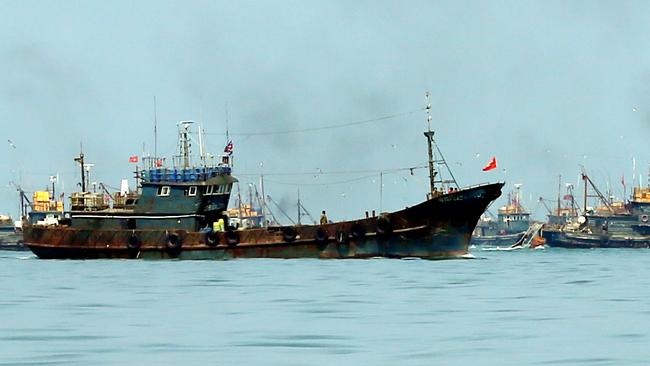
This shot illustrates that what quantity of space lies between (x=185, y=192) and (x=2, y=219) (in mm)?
88345

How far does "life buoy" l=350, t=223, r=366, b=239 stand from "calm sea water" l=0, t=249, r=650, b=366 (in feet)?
36.3

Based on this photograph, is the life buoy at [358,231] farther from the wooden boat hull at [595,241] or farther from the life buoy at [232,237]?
the wooden boat hull at [595,241]

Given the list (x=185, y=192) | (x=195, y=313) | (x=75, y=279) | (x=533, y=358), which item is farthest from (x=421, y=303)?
(x=185, y=192)

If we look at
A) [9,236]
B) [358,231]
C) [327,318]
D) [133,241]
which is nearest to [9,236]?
[9,236]

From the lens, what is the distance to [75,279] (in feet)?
220

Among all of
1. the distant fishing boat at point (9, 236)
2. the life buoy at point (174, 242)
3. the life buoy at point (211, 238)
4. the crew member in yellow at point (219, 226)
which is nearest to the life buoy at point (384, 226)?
the life buoy at point (211, 238)

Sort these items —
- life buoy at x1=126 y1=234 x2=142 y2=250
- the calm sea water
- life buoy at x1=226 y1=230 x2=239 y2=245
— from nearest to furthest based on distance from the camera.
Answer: the calm sea water, life buoy at x1=226 y1=230 x2=239 y2=245, life buoy at x1=126 y1=234 x2=142 y2=250

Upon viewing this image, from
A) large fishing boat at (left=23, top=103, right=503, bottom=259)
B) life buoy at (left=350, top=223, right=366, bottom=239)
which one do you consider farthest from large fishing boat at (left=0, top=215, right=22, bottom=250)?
life buoy at (left=350, top=223, right=366, bottom=239)

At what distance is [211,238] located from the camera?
3346 inches

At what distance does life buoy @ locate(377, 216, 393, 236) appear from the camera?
269 ft

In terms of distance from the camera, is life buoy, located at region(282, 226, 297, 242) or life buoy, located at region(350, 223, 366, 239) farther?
life buoy, located at region(282, 226, 297, 242)

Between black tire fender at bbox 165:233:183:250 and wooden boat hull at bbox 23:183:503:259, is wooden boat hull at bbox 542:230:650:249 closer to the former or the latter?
wooden boat hull at bbox 23:183:503:259

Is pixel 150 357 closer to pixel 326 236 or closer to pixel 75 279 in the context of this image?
pixel 75 279

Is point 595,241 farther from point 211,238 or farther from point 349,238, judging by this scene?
point 211,238
